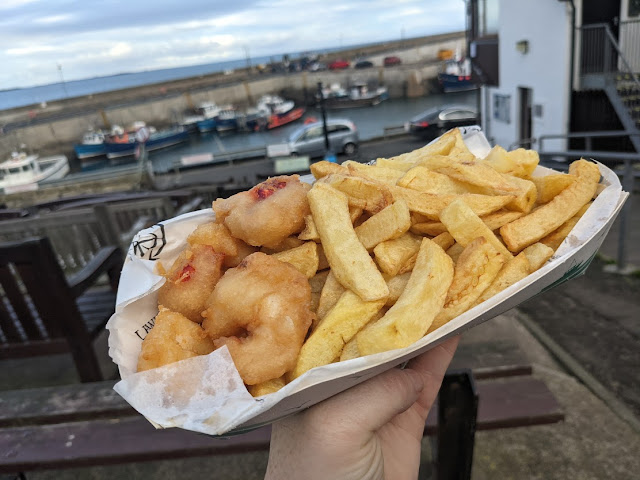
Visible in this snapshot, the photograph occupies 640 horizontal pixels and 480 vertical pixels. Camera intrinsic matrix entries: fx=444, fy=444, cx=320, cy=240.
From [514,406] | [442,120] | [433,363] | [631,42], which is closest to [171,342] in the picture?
[433,363]

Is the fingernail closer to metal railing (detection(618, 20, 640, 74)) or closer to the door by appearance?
metal railing (detection(618, 20, 640, 74))

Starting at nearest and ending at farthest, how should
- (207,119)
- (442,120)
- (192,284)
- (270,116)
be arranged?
(192,284) → (442,120) → (270,116) → (207,119)

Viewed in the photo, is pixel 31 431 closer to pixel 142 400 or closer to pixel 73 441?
pixel 73 441

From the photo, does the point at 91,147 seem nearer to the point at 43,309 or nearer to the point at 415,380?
the point at 43,309

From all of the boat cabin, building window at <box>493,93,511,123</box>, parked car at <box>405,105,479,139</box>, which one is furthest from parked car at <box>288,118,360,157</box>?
the boat cabin

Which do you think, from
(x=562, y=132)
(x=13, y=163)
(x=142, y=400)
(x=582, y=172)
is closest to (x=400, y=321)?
(x=142, y=400)

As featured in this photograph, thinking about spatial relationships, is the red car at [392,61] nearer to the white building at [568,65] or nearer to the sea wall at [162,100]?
the sea wall at [162,100]

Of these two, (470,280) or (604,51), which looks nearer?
(470,280)

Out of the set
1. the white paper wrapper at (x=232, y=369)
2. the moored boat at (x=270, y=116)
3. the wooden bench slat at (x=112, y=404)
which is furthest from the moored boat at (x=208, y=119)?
the white paper wrapper at (x=232, y=369)
